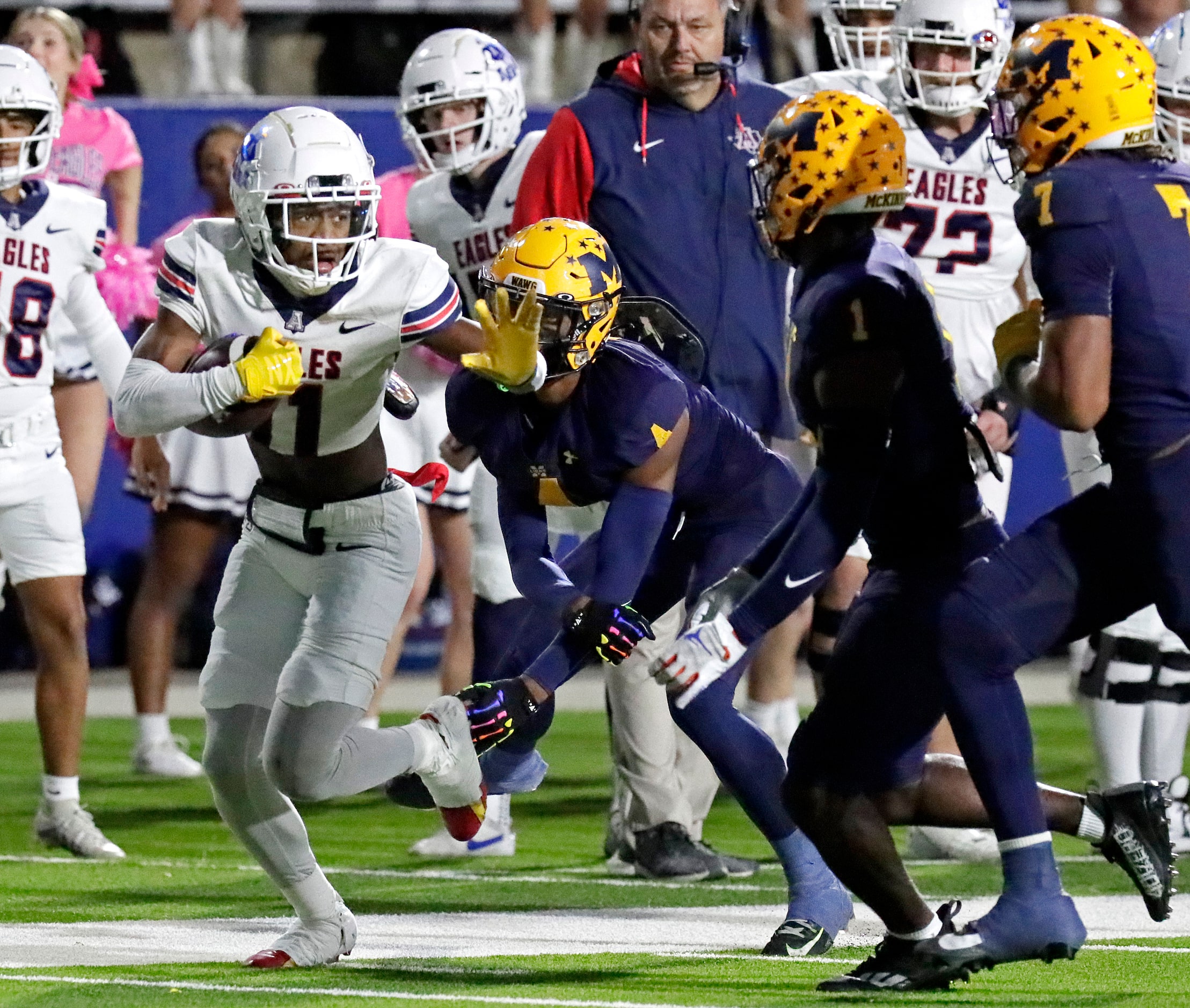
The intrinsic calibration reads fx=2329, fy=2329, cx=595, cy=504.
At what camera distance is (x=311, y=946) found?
4.54 meters

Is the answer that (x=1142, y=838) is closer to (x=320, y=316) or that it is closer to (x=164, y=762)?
(x=320, y=316)

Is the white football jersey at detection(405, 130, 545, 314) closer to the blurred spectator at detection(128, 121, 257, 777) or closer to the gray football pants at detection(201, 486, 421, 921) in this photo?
the blurred spectator at detection(128, 121, 257, 777)

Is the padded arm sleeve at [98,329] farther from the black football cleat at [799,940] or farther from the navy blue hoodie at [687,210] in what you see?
the black football cleat at [799,940]

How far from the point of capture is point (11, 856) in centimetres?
628

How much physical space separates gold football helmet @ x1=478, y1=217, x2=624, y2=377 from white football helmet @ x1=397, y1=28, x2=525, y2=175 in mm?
2002

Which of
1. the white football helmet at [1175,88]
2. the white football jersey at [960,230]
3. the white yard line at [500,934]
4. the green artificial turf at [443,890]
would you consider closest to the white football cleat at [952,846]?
the green artificial turf at [443,890]

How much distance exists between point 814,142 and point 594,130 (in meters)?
1.98

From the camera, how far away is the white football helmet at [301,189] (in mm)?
4625

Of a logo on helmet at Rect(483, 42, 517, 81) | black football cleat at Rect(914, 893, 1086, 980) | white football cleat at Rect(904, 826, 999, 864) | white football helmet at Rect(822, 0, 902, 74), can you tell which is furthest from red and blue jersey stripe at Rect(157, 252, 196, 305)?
white football helmet at Rect(822, 0, 902, 74)

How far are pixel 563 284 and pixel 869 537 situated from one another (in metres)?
0.91

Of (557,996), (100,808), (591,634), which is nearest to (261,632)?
(591,634)

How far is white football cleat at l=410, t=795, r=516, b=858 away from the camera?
6.34 meters

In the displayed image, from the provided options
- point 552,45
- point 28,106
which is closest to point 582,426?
point 28,106

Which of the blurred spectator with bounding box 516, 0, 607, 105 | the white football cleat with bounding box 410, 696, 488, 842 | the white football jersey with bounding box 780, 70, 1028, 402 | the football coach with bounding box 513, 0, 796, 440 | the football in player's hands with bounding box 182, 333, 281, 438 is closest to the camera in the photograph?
the football in player's hands with bounding box 182, 333, 281, 438
